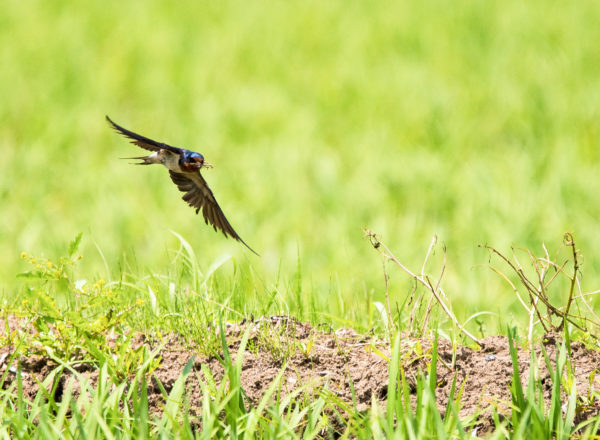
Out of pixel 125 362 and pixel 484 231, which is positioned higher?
pixel 484 231

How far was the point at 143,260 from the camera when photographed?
628 centimetres

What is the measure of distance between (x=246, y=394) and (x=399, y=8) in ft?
33.9

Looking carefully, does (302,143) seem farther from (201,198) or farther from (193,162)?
(193,162)

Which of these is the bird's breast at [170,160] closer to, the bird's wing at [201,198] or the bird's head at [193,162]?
the bird's head at [193,162]

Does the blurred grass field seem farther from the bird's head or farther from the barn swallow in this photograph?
the bird's head

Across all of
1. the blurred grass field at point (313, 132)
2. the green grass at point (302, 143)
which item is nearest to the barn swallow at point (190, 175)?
the green grass at point (302, 143)

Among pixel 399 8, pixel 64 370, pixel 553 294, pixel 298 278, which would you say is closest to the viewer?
pixel 64 370

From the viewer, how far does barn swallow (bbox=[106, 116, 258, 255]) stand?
282 cm

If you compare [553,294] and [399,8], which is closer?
[553,294]

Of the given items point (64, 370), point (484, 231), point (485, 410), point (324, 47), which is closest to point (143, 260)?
point (484, 231)

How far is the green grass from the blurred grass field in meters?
0.03

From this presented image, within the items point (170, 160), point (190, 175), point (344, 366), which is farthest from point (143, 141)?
point (344, 366)

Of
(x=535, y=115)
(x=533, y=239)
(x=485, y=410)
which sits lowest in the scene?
(x=485, y=410)

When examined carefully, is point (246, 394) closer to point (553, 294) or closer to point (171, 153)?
point (171, 153)
